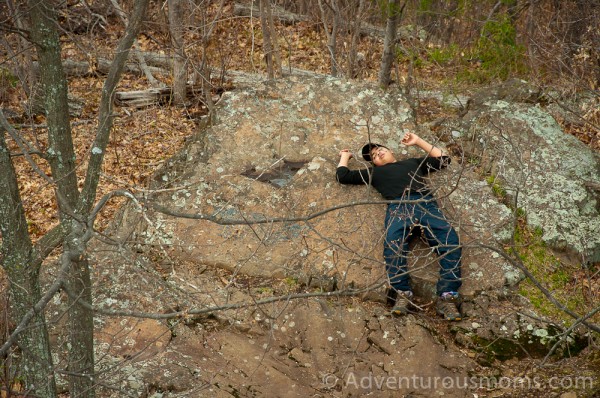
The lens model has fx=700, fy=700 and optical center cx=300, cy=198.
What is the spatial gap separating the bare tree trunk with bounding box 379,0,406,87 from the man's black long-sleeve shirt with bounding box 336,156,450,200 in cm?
179

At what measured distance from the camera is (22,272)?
4.26 metres

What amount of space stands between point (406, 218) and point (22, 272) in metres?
2.93

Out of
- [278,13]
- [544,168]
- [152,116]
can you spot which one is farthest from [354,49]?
[544,168]

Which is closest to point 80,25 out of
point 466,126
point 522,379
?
point 466,126

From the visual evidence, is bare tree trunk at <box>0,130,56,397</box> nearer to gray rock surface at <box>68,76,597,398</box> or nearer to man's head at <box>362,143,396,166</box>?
gray rock surface at <box>68,76,597,398</box>

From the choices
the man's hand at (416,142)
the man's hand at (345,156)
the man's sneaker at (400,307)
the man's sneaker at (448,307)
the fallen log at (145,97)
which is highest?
the man's hand at (416,142)

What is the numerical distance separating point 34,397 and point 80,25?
22.6 ft

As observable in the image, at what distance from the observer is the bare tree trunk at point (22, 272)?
13.5ft

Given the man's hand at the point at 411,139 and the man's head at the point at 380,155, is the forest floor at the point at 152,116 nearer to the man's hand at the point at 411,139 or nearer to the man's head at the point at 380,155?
the man's hand at the point at 411,139

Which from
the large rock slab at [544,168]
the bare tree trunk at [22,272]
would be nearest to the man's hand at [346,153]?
the large rock slab at [544,168]

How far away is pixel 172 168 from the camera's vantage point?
6.68 metres

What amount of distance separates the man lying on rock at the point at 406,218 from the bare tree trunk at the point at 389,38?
1638 mm

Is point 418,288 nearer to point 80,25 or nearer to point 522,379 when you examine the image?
point 522,379

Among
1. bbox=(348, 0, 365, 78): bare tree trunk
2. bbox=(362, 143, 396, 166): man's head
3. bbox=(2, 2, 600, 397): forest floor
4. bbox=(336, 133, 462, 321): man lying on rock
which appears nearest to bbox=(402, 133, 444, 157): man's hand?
bbox=(336, 133, 462, 321): man lying on rock
